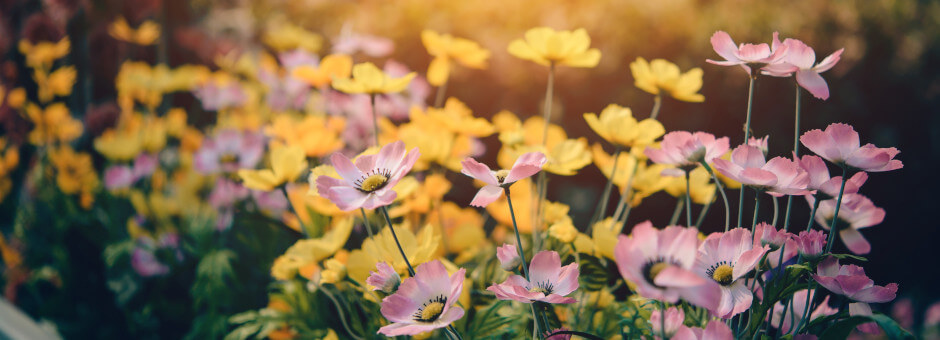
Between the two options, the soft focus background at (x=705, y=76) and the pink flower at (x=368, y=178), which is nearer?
the pink flower at (x=368, y=178)

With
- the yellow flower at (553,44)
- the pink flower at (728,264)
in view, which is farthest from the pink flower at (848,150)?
the yellow flower at (553,44)

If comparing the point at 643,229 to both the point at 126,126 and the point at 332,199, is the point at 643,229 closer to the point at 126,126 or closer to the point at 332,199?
the point at 332,199

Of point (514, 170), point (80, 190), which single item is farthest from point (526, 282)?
point (80, 190)

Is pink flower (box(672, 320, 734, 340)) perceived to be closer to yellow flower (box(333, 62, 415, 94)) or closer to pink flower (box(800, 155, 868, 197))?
pink flower (box(800, 155, 868, 197))

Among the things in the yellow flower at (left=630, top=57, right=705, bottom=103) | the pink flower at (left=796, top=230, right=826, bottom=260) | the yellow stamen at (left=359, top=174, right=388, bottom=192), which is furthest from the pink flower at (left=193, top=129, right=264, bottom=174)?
the pink flower at (left=796, top=230, right=826, bottom=260)

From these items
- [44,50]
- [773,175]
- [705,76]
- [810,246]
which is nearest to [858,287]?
[810,246]

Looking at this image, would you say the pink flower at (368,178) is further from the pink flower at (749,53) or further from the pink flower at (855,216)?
the pink flower at (855,216)

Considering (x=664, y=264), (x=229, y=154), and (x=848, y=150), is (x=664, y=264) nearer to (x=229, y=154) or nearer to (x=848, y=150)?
(x=848, y=150)
